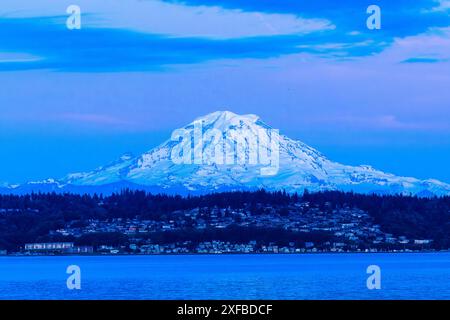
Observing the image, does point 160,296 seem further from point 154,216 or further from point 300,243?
point 300,243

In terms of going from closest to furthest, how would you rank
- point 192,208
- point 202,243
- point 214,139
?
point 214,139, point 192,208, point 202,243

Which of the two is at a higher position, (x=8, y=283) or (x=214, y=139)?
(x=214, y=139)
